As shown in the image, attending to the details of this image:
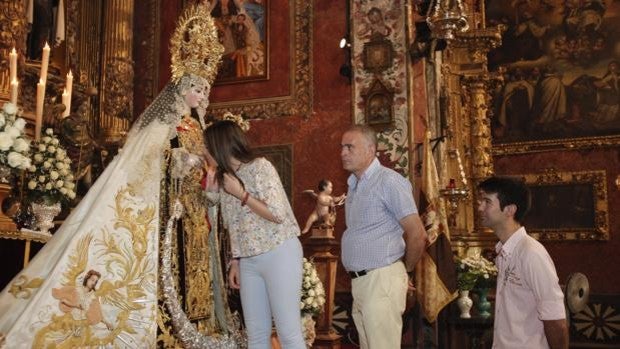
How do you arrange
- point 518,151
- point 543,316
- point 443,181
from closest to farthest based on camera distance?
point 543,316 < point 443,181 < point 518,151

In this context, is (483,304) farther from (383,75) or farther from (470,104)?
(470,104)

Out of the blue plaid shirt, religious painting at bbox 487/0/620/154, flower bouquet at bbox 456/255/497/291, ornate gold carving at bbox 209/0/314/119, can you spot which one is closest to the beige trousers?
the blue plaid shirt

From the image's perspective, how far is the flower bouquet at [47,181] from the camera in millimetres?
4789

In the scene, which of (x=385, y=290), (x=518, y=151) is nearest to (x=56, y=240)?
(x=385, y=290)

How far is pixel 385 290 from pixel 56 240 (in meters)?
2.09

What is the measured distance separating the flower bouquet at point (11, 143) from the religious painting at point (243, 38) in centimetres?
442

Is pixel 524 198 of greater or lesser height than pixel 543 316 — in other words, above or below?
above

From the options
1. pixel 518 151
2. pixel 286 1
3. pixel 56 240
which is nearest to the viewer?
pixel 56 240

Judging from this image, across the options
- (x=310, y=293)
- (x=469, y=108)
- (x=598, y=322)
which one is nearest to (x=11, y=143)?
(x=310, y=293)

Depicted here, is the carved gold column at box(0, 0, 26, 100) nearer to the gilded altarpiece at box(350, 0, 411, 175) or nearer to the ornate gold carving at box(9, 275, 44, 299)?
the ornate gold carving at box(9, 275, 44, 299)

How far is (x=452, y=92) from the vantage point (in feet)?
30.0

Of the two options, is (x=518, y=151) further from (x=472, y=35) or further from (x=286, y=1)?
(x=286, y=1)

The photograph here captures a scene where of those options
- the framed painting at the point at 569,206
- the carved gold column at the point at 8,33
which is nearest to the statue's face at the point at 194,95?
the carved gold column at the point at 8,33

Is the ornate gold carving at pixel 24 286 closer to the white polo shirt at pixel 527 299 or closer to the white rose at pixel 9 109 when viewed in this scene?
the white rose at pixel 9 109
